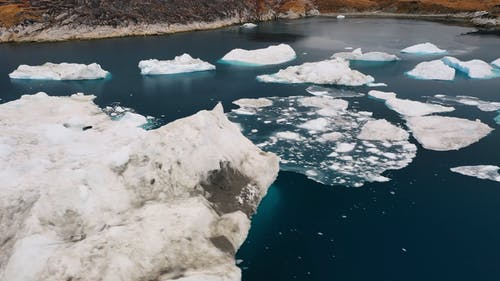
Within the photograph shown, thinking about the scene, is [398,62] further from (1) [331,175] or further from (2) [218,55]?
(1) [331,175]

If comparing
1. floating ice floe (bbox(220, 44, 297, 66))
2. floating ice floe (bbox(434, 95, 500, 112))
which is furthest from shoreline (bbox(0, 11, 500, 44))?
floating ice floe (bbox(434, 95, 500, 112))

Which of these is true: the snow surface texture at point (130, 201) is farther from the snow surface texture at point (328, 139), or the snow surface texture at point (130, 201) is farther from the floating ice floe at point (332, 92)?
the floating ice floe at point (332, 92)

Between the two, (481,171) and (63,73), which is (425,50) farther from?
(63,73)

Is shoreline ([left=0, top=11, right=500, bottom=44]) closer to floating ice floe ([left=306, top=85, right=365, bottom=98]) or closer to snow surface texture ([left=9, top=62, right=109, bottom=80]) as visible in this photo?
snow surface texture ([left=9, top=62, right=109, bottom=80])

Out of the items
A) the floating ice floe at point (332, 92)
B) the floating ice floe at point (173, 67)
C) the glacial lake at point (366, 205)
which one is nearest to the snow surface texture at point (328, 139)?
the glacial lake at point (366, 205)

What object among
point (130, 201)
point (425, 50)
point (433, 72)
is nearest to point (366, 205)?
point (130, 201)

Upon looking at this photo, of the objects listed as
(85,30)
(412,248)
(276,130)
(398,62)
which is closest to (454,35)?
(398,62)
